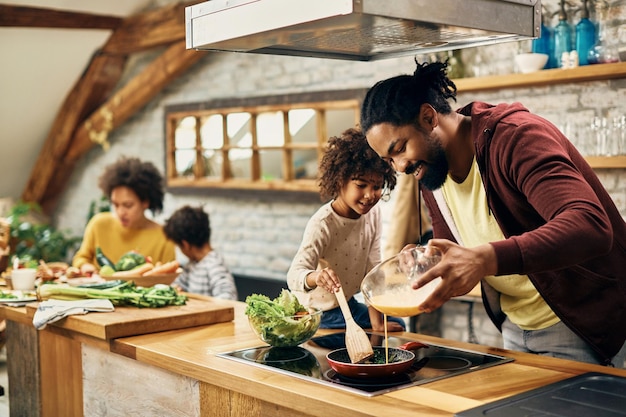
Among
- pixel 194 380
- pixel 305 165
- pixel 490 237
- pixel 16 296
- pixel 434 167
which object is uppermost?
pixel 305 165

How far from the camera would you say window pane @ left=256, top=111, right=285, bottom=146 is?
690 centimetres

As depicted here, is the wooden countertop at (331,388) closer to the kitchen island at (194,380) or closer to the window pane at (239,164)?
the kitchen island at (194,380)

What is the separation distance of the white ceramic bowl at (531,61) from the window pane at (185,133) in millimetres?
3846

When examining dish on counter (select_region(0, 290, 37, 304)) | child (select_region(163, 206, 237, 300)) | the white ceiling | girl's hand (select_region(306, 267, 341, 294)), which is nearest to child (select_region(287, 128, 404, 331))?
girl's hand (select_region(306, 267, 341, 294))

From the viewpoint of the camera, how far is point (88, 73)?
8.12m

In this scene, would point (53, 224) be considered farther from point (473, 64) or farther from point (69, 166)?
point (473, 64)

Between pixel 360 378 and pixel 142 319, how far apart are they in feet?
3.21

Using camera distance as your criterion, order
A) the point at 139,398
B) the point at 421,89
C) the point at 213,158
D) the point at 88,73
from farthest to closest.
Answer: the point at 88,73 < the point at 213,158 < the point at 139,398 < the point at 421,89

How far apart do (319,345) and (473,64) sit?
118 inches

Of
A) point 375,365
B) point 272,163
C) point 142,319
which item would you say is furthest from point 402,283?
point 272,163

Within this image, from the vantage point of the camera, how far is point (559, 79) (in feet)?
14.4

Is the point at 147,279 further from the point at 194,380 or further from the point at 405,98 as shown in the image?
the point at 405,98

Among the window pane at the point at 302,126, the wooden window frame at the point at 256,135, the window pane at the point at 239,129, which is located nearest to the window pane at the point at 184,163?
the wooden window frame at the point at 256,135

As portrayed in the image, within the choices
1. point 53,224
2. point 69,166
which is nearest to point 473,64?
point 69,166
